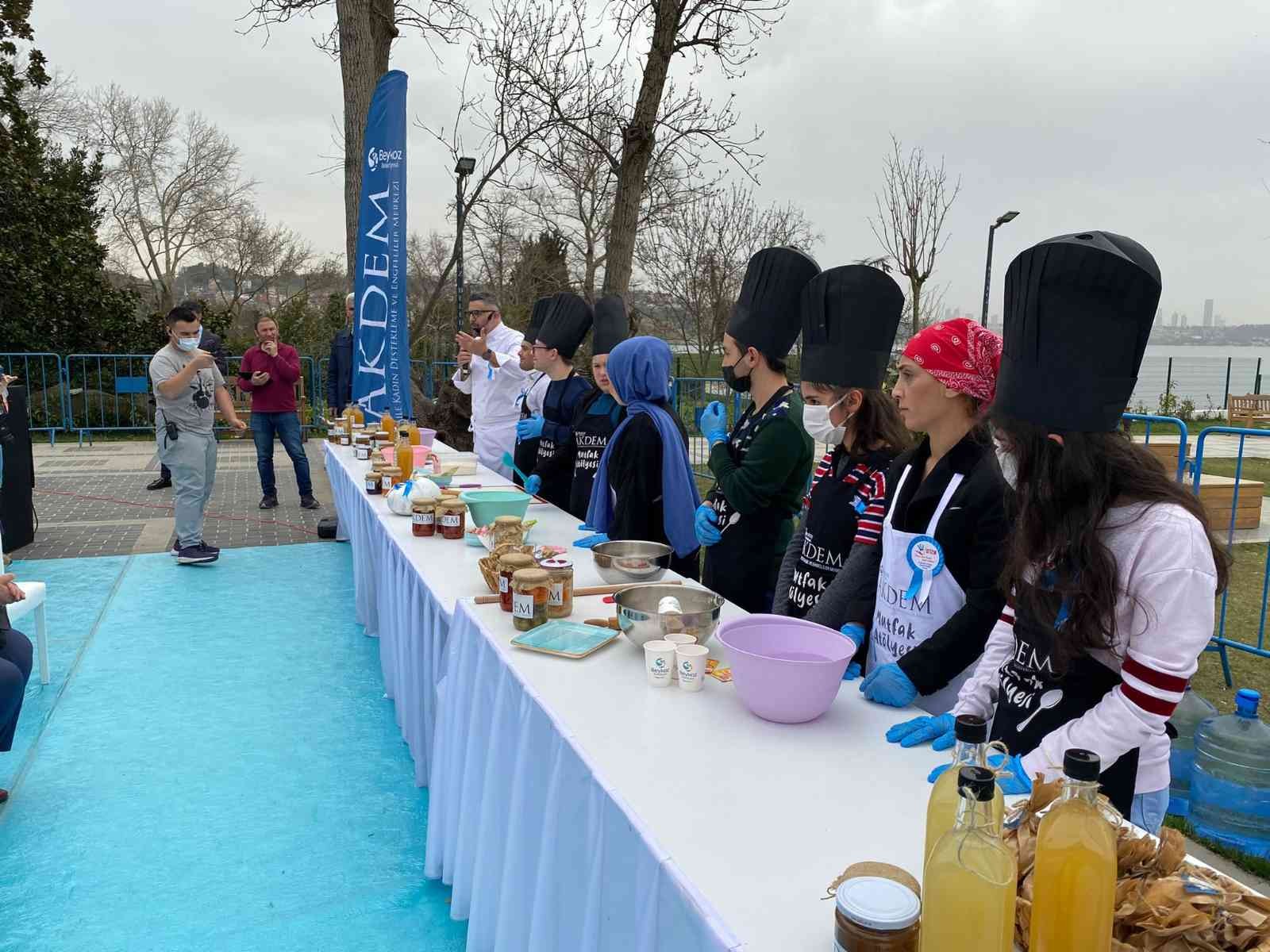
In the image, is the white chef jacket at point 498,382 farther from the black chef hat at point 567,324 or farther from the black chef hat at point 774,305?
the black chef hat at point 774,305

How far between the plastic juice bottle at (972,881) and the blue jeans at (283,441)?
801 cm

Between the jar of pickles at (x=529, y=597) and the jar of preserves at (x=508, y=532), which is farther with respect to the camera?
the jar of preserves at (x=508, y=532)

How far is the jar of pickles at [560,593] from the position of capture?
251 cm

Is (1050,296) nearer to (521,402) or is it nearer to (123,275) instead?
(521,402)

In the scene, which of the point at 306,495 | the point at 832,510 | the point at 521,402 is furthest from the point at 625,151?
the point at 832,510

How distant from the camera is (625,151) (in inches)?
354

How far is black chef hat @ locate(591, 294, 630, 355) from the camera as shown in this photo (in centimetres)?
508

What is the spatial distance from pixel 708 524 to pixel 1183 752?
2.11m

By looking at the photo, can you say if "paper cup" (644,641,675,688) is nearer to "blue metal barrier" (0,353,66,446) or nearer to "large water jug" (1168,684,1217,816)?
"large water jug" (1168,684,1217,816)

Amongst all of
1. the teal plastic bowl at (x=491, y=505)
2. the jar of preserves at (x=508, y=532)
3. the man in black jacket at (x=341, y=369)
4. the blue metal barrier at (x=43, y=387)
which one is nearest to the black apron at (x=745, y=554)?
the jar of preserves at (x=508, y=532)

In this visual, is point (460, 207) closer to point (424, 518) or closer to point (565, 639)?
point (424, 518)

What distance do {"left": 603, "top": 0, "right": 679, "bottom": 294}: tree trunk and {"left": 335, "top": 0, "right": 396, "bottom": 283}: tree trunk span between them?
9.06 feet

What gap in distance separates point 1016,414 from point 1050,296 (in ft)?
0.74

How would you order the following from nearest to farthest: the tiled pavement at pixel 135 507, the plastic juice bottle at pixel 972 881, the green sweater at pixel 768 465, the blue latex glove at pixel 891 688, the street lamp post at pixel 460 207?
1. the plastic juice bottle at pixel 972 881
2. the blue latex glove at pixel 891 688
3. the green sweater at pixel 768 465
4. the tiled pavement at pixel 135 507
5. the street lamp post at pixel 460 207
